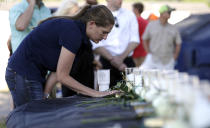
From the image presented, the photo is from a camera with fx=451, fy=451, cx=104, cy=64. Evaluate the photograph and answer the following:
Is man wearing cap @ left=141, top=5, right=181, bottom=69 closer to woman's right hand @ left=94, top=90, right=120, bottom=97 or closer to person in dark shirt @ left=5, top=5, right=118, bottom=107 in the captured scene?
person in dark shirt @ left=5, top=5, right=118, bottom=107

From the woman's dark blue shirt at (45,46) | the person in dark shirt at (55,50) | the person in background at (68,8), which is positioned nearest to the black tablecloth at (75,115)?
the person in dark shirt at (55,50)

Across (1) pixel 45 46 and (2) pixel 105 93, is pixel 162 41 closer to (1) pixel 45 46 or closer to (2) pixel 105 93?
(1) pixel 45 46

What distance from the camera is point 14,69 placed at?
3178 mm

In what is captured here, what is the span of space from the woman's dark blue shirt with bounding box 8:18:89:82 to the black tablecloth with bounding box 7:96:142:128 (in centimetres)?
36

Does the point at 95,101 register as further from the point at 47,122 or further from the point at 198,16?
the point at 198,16

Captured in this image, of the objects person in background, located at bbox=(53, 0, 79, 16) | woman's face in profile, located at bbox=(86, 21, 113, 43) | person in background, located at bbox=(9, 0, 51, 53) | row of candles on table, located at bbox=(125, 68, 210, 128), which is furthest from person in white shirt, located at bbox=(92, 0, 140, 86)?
row of candles on table, located at bbox=(125, 68, 210, 128)

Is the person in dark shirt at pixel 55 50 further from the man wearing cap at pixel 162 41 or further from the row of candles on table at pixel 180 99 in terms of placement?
the man wearing cap at pixel 162 41

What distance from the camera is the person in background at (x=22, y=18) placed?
418 cm

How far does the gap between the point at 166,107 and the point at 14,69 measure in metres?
1.69

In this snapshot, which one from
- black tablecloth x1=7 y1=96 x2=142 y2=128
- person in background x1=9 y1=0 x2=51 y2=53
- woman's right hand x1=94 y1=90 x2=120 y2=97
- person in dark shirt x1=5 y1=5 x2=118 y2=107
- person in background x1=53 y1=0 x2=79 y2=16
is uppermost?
person in background x1=53 y1=0 x2=79 y2=16

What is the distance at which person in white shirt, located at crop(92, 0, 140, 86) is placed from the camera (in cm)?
456

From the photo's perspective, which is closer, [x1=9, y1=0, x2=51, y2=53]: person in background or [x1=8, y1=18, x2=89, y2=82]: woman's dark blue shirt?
[x1=8, y1=18, x2=89, y2=82]: woman's dark blue shirt

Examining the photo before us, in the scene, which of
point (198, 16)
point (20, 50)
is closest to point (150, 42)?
point (198, 16)

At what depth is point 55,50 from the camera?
302 cm
